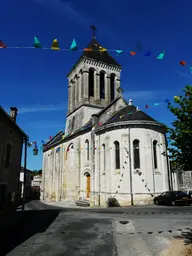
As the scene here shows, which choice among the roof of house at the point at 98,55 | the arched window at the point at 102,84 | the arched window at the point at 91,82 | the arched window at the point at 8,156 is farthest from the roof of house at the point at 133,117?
the roof of house at the point at 98,55

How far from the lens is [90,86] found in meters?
29.2

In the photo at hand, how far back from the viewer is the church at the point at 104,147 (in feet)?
61.7

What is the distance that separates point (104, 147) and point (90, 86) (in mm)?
11373

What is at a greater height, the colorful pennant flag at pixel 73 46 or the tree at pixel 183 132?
the colorful pennant flag at pixel 73 46

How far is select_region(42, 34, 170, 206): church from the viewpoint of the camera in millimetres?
18812

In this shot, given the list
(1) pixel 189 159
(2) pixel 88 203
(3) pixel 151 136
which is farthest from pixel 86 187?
(1) pixel 189 159

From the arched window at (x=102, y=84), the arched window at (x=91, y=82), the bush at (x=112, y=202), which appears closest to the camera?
the bush at (x=112, y=202)

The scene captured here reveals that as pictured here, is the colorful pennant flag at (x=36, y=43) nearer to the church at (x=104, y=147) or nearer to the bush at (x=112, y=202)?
the church at (x=104, y=147)

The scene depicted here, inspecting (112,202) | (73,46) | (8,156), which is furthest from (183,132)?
(112,202)

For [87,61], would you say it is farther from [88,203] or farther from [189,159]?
[189,159]

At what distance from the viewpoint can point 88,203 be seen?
20.8 metres

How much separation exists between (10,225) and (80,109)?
61.5ft

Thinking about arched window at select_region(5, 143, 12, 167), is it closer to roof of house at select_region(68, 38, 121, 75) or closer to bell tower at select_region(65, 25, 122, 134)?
bell tower at select_region(65, 25, 122, 134)

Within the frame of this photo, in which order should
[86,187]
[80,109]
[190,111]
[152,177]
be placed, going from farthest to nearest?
[80,109] < [86,187] < [152,177] < [190,111]
